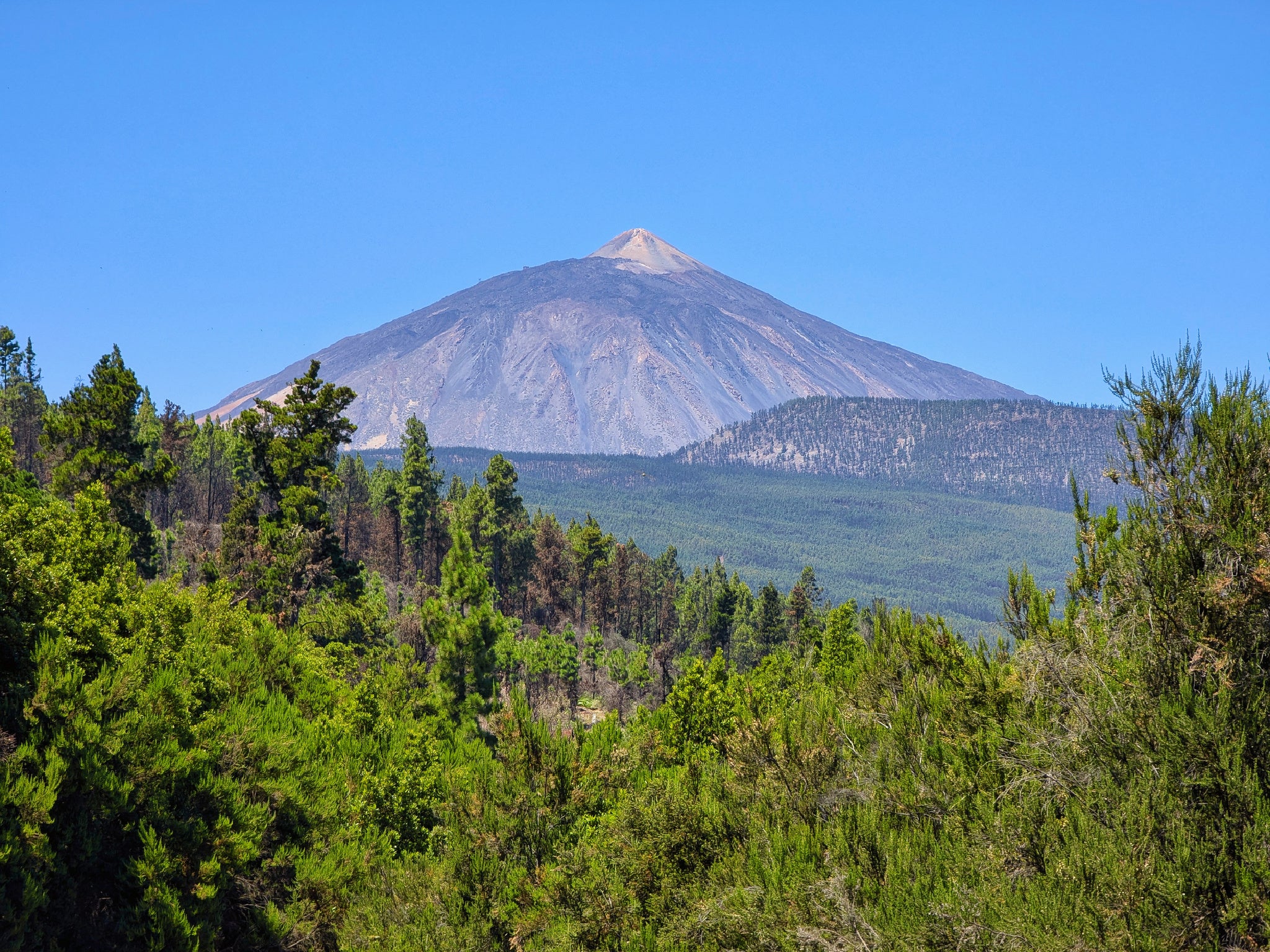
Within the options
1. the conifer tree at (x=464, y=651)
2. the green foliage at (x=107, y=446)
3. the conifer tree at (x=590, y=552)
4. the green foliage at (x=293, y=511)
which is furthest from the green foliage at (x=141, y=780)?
the conifer tree at (x=590, y=552)

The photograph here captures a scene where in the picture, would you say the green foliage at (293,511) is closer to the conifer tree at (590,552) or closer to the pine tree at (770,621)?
the conifer tree at (590,552)

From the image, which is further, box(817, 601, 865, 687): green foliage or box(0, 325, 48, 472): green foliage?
box(0, 325, 48, 472): green foliage

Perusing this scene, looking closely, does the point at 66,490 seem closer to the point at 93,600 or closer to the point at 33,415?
the point at 93,600

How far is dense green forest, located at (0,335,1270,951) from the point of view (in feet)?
33.8

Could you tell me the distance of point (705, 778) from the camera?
57.1 feet

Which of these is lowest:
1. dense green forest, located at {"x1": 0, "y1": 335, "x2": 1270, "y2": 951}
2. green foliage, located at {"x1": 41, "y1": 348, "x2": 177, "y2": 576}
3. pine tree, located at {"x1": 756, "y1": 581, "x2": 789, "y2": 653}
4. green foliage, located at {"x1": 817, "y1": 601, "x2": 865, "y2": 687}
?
pine tree, located at {"x1": 756, "y1": 581, "x2": 789, "y2": 653}

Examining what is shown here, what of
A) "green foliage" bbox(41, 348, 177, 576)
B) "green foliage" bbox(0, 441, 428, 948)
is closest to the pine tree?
"green foliage" bbox(41, 348, 177, 576)

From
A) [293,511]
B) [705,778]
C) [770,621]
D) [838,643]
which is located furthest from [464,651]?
[770,621]

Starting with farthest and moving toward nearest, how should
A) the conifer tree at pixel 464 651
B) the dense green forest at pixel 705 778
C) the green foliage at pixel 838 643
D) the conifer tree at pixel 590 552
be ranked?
the conifer tree at pixel 590 552
the green foliage at pixel 838 643
the conifer tree at pixel 464 651
the dense green forest at pixel 705 778

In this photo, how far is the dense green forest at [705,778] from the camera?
1030 cm

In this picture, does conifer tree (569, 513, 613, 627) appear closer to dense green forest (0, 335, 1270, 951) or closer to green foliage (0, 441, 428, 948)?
dense green forest (0, 335, 1270, 951)

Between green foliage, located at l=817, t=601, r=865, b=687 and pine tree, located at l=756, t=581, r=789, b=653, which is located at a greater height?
green foliage, located at l=817, t=601, r=865, b=687

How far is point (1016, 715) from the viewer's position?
13.8 meters

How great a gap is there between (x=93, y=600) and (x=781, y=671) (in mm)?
30981
